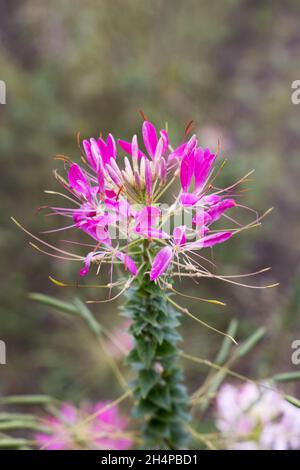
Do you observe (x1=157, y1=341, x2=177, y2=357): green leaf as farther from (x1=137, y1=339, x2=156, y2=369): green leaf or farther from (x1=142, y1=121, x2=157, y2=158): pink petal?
(x1=142, y1=121, x2=157, y2=158): pink petal

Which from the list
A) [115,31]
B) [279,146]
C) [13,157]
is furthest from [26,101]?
[279,146]

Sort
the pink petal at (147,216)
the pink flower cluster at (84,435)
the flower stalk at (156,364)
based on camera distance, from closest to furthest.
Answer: the pink petal at (147,216)
the flower stalk at (156,364)
the pink flower cluster at (84,435)

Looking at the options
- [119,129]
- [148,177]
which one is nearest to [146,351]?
[148,177]

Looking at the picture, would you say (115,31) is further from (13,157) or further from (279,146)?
(279,146)

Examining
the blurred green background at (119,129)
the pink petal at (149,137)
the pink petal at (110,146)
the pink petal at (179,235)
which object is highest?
the blurred green background at (119,129)

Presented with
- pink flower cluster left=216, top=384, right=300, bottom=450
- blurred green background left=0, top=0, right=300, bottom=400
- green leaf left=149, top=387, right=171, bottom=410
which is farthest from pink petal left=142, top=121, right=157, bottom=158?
blurred green background left=0, top=0, right=300, bottom=400

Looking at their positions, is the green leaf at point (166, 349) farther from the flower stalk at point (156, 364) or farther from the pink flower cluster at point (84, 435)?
the pink flower cluster at point (84, 435)

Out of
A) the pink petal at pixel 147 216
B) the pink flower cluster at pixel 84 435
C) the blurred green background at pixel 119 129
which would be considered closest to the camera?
the pink petal at pixel 147 216

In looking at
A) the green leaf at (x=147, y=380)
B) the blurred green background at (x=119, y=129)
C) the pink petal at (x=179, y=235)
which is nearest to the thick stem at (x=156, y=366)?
the green leaf at (x=147, y=380)
